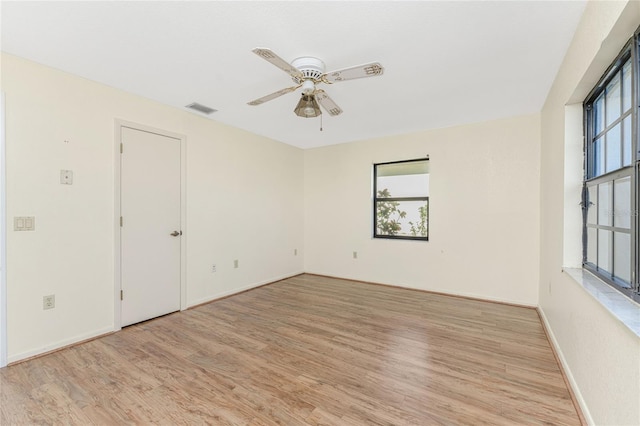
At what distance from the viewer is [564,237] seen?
2.22 metres

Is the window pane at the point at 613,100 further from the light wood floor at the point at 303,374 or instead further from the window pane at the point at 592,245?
the light wood floor at the point at 303,374

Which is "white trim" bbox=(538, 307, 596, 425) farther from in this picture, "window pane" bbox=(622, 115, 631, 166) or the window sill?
"window pane" bbox=(622, 115, 631, 166)

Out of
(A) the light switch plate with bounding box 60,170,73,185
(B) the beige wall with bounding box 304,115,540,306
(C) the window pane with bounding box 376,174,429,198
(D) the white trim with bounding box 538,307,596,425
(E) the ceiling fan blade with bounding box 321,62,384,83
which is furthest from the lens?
(C) the window pane with bounding box 376,174,429,198

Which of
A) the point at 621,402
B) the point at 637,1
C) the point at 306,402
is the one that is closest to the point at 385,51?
the point at 637,1

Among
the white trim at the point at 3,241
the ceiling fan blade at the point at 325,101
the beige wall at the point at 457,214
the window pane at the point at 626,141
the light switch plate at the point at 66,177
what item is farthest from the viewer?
the beige wall at the point at 457,214

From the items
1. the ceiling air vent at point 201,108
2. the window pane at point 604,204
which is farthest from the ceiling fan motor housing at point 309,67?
the window pane at point 604,204

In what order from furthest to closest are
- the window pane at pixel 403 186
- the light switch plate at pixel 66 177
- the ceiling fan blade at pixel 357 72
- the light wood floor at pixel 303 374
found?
the window pane at pixel 403 186 → the light switch plate at pixel 66 177 → the ceiling fan blade at pixel 357 72 → the light wood floor at pixel 303 374

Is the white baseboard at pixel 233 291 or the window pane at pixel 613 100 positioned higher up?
the window pane at pixel 613 100

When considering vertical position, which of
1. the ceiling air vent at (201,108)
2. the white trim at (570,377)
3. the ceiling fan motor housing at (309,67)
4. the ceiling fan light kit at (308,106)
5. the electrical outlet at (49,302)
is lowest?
the white trim at (570,377)

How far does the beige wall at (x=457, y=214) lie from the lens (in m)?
3.58

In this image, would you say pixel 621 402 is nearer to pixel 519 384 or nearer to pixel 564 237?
pixel 519 384

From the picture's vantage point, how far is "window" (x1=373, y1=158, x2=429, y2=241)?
4.44 metres

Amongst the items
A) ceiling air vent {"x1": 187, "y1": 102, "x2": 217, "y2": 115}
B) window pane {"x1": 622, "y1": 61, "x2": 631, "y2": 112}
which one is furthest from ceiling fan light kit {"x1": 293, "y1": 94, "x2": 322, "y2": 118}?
window pane {"x1": 622, "y1": 61, "x2": 631, "y2": 112}

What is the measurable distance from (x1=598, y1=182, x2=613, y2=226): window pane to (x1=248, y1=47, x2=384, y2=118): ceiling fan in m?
1.60
